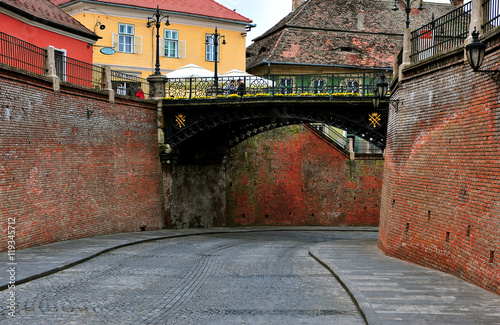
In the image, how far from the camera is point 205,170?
3488 centimetres

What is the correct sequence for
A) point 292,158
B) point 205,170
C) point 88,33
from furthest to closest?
1. point 292,158
2. point 205,170
3. point 88,33

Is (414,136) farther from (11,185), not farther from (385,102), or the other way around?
(11,185)

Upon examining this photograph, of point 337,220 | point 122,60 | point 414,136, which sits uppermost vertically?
point 122,60

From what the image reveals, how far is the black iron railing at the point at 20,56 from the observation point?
2019 centimetres

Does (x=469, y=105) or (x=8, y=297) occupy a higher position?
(x=469, y=105)

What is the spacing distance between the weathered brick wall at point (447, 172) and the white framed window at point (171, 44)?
77.8 feet

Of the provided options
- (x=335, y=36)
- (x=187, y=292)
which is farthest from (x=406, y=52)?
(x=335, y=36)

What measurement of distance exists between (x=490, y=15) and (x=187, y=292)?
9.39 meters

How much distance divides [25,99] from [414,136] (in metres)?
12.8

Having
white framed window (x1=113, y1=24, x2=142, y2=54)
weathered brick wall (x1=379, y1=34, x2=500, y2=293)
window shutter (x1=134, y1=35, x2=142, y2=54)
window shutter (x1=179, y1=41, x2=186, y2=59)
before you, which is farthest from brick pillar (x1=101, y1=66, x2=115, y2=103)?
window shutter (x1=179, y1=41, x2=186, y2=59)

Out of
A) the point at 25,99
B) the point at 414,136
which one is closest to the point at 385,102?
the point at 414,136

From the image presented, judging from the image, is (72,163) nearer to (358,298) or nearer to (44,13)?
(44,13)

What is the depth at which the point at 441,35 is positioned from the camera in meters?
17.8

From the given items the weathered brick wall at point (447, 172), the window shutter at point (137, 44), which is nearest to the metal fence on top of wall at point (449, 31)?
the weathered brick wall at point (447, 172)
